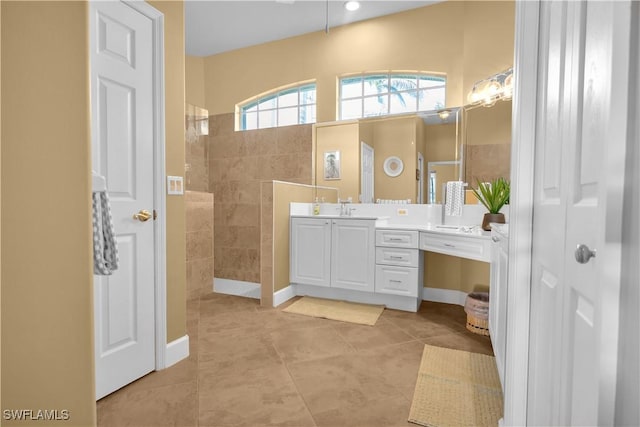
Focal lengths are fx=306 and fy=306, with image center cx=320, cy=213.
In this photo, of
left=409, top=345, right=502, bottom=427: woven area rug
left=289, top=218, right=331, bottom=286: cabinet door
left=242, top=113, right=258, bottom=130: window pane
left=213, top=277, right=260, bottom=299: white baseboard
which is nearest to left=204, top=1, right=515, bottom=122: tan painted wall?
left=242, top=113, right=258, bottom=130: window pane

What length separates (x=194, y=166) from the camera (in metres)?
4.11

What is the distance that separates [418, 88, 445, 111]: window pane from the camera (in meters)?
3.24

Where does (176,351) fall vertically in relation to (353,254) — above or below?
below

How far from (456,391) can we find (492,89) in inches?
104

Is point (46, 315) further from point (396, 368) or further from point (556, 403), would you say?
point (396, 368)

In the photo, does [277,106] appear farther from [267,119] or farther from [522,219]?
[522,219]

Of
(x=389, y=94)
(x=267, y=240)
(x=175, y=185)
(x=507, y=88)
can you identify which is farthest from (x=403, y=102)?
(x=175, y=185)

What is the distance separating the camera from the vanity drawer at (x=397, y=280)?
287cm

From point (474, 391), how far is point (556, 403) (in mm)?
940

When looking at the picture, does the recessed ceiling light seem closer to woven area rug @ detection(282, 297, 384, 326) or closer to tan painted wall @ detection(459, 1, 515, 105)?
tan painted wall @ detection(459, 1, 515, 105)

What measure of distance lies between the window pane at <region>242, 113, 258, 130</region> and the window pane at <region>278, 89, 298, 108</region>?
402 mm

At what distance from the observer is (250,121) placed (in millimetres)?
4191

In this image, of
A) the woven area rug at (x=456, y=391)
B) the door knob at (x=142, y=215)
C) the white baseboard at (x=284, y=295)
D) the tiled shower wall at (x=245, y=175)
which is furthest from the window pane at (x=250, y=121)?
the woven area rug at (x=456, y=391)

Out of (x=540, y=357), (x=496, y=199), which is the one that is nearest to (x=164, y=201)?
(x=540, y=357)
